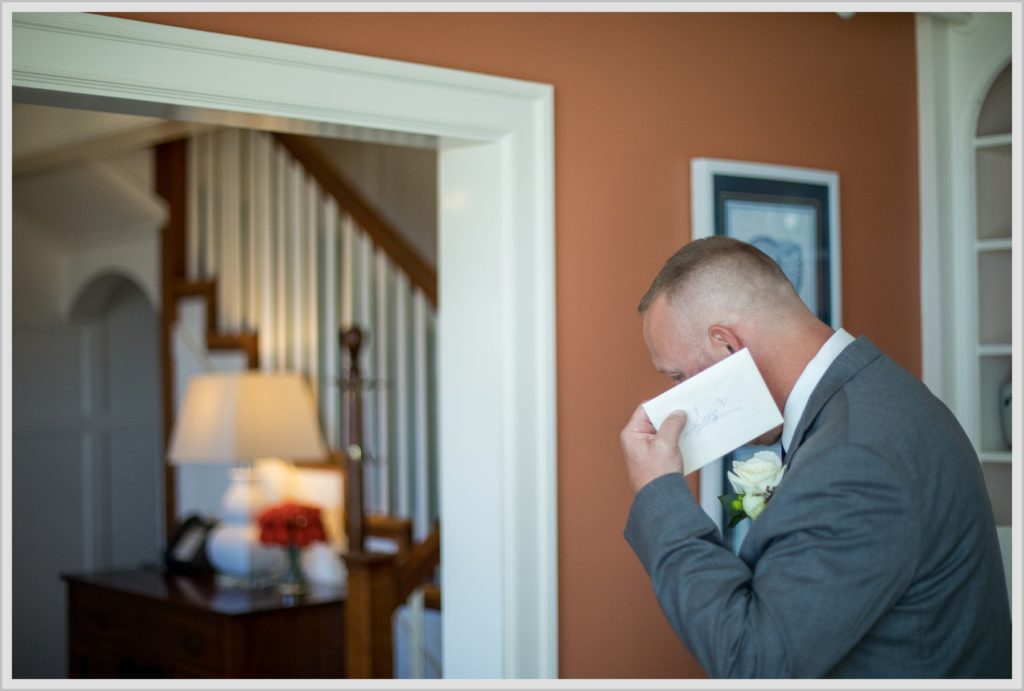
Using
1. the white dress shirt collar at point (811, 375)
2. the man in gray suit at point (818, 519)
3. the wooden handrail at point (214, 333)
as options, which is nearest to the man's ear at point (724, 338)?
the man in gray suit at point (818, 519)

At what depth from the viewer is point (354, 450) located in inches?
152

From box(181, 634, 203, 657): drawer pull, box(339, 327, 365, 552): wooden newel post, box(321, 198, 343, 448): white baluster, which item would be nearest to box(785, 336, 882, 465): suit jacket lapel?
box(339, 327, 365, 552): wooden newel post

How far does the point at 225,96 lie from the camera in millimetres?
2404

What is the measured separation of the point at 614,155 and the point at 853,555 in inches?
59.4

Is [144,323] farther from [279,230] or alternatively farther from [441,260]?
[441,260]

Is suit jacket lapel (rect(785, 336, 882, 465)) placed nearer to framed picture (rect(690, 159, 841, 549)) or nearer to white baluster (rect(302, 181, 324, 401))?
framed picture (rect(690, 159, 841, 549))

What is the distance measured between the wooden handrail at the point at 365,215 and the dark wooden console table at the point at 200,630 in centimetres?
119

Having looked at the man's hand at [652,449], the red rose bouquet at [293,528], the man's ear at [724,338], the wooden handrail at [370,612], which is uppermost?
the man's ear at [724,338]

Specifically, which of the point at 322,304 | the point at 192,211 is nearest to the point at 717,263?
the point at 322,304

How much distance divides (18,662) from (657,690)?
4.59m

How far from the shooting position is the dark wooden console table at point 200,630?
402 cm

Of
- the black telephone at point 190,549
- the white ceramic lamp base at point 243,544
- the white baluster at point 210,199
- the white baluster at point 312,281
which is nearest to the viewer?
the white ceramic lamp base at point 243,544

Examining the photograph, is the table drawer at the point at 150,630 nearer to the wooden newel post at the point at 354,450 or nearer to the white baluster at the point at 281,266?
the wooden newel post at the point at 354,450

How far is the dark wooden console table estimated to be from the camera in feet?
13.2
